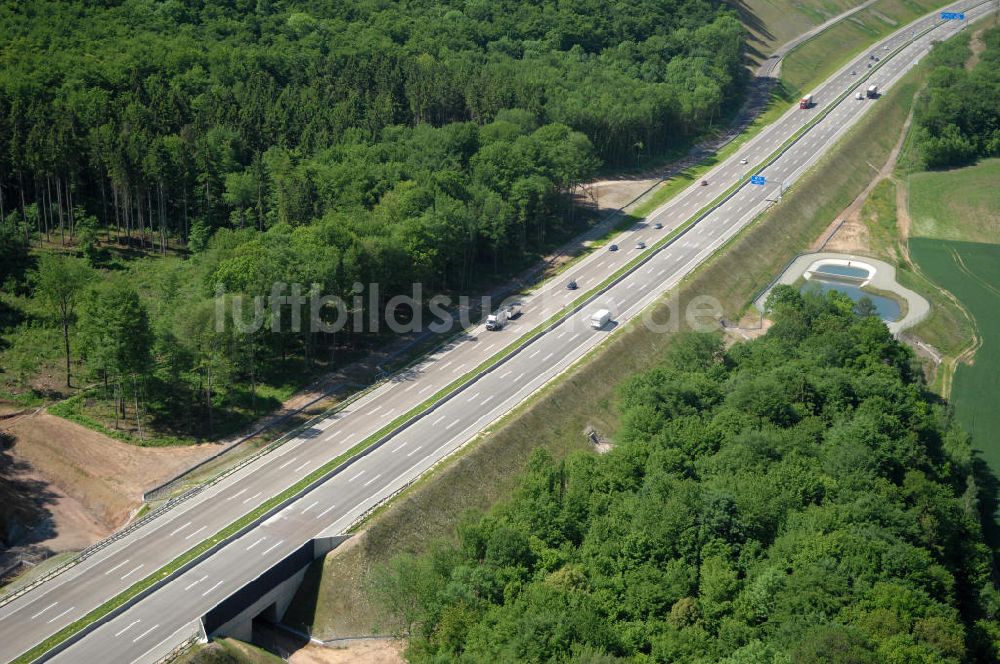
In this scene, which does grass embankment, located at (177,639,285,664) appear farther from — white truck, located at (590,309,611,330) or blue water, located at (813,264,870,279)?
blue water, located at (813,264,870,279)

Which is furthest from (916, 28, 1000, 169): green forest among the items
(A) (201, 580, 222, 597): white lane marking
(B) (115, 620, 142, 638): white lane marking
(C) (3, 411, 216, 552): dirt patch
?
(B) (115, 620, 142, 638): white lane marking

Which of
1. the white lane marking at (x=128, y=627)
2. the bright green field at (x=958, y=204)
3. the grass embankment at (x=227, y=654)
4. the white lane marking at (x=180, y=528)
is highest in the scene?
the bright green field at (x=958, y=204)

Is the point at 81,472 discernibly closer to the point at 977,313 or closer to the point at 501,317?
the point at 501,317

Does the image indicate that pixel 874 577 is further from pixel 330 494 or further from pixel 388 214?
pixel 388 214

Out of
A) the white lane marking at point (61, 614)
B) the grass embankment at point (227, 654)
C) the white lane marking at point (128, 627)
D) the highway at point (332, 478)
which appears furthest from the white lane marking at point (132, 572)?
the grass embankment at point (227, 654)

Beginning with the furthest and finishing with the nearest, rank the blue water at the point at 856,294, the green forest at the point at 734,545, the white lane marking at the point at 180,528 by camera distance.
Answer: the blue water at the point at 856,294 < the white lane marking at the point at 180,528 < the green forest at the point at 734,545

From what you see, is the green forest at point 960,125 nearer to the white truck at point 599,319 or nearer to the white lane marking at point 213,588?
the white truck at point 599,319

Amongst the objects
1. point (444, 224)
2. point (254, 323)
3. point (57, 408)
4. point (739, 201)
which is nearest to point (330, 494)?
point (254, 323)

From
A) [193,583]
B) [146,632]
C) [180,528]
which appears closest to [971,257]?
[180,528]
